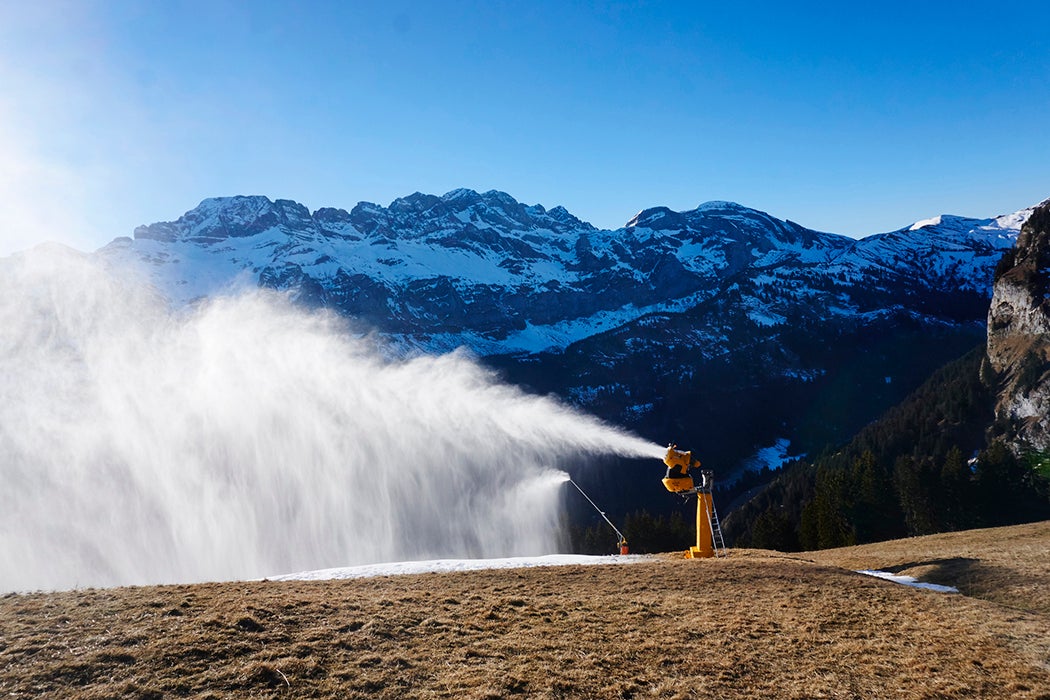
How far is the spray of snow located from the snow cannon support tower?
1506 inches

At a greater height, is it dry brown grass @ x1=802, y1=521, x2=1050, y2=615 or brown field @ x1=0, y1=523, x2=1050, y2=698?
brown field @ x1=0, y1=523, x2=1050, y2=698

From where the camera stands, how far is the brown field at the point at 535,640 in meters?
14.3

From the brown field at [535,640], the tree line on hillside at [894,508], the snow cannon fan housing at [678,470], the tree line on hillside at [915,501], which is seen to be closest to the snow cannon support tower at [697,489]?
the snow cannon fan housing at [678,470]

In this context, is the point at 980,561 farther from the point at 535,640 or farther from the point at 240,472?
the point at 240,472

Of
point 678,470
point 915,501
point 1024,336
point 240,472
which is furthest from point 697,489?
point 1024,336

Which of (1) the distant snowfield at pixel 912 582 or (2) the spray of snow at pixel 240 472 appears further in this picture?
(2) the spray of snow at pixel 240 472

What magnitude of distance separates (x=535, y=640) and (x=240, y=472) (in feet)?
468

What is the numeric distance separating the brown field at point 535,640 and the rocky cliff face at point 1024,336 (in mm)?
113604

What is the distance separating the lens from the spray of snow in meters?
113

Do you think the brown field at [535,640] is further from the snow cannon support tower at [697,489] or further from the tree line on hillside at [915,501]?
the tree line on hillside at [915,501]

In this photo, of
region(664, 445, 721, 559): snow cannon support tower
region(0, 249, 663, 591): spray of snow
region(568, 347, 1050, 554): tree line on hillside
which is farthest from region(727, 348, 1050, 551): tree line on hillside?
region(664, 445, 721, 559): snow cannon support tower

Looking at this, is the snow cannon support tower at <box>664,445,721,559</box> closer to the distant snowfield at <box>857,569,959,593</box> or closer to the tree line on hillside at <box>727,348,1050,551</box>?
the distant snowfield at <box>857,569,959,593</box>

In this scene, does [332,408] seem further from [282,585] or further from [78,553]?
[282,585]

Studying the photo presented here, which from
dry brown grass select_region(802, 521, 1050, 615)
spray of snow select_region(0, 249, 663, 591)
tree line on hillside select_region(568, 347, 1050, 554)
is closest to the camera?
dry brown grass select_region(802, 521, 1050, 615)
